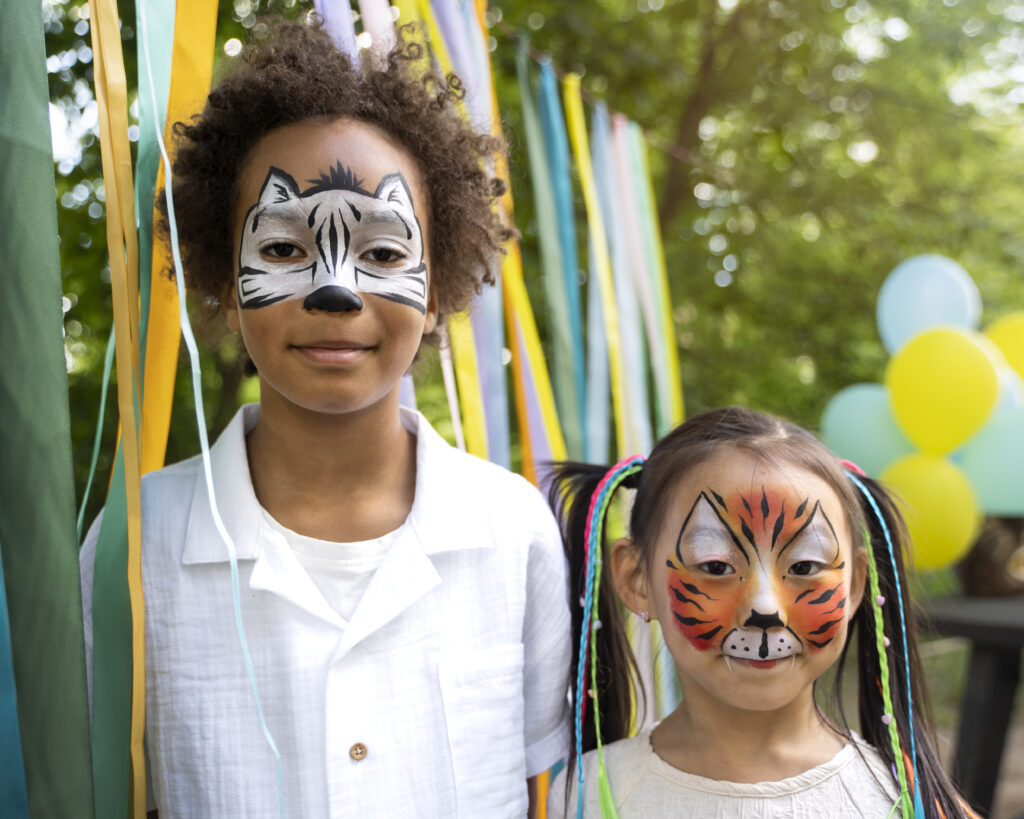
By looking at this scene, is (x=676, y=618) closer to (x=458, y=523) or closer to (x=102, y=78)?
(x=458, y=523)

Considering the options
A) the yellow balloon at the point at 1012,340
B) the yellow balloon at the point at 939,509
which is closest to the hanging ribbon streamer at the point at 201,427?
the yellow balloon at the point at 939,509

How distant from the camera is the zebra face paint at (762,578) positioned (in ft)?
4.13

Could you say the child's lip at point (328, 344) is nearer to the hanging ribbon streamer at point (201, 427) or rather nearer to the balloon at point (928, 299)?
the hanging ribbon streamer at point (201, 427)

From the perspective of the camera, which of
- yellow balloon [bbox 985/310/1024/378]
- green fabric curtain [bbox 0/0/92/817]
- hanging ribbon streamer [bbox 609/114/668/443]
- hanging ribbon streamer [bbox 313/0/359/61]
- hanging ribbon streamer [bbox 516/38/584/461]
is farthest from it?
yellow balloon [bbox 985/310/1024/378]

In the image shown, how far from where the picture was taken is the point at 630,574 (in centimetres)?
147

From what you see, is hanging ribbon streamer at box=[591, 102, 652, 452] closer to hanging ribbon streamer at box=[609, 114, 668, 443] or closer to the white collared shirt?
hanging ribbon streamer at box=[609, 114, 668, 443]

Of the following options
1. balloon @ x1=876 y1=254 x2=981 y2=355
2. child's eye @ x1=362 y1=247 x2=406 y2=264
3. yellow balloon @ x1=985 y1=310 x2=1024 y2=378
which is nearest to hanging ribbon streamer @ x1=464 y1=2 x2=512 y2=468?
child's eye @ x1=362 y1=247 x2=406 y2=264

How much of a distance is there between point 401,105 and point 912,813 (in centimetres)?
132

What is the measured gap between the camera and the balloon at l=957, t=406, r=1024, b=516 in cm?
337

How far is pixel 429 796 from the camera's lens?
1347 mm

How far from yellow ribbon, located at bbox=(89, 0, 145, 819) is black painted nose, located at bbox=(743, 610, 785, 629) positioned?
0.81 metres

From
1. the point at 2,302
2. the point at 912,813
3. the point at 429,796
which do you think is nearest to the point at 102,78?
the point at 2,302

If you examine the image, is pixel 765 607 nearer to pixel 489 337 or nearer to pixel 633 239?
Answer: pixel 489 337

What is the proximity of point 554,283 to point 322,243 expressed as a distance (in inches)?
46.7
